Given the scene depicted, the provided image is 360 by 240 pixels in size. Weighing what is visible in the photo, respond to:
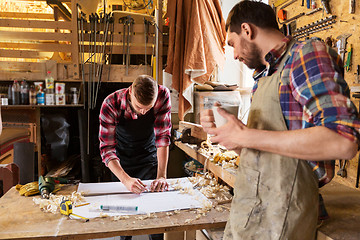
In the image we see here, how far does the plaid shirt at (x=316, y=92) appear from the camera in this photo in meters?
0.87

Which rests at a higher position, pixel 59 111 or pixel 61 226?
pixel 59 111

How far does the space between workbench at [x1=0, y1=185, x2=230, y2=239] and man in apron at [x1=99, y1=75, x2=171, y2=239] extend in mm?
495

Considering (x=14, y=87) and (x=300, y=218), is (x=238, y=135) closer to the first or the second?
(x=300, y=218)

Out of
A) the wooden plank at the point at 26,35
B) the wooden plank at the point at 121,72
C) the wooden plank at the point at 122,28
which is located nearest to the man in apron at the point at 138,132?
the wooden plank at the point at 121,72

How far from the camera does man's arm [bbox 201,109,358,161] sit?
0.87 meters

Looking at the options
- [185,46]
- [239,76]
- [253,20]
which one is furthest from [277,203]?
[239,76]

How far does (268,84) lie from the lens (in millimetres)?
1086

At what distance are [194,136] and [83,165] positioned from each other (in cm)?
210

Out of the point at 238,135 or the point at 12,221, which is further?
the point at 12,221

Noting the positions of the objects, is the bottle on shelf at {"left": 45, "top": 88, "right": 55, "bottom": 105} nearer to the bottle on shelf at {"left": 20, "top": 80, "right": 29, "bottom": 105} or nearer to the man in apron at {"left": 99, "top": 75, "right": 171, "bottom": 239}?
the bottle on shelf at {"left": 20, "top": 80, "right": 29, "bottom": 105}

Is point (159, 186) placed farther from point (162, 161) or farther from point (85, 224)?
point (85, 224)

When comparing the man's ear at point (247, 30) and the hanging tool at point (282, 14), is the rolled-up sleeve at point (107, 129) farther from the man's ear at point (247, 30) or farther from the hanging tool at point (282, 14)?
the hanging tool at point (282, 14)

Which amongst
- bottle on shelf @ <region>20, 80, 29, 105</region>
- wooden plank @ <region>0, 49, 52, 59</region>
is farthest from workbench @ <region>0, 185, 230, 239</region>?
wooden plank @ <region>0, 49, 52, 59</region>

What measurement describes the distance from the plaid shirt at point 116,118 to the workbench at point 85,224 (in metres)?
0.80
